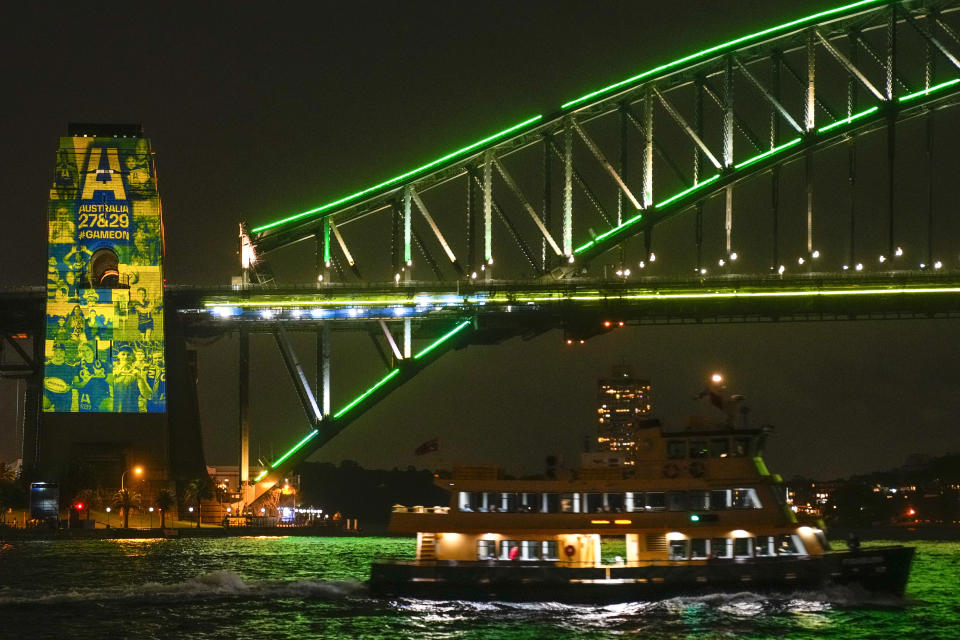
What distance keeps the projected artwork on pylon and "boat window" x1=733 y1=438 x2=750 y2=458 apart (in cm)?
5519

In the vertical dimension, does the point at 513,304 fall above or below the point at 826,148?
below

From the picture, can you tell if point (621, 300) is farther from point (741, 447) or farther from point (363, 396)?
point (741, 447)

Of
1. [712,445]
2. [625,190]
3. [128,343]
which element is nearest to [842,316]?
[625,190]

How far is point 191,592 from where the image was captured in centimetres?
4600

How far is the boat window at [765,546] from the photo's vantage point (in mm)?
40062

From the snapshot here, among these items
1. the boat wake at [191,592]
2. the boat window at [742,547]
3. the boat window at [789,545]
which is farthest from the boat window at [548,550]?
the boat wake at [191,592]

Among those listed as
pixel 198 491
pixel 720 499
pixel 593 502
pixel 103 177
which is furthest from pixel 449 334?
pixel 720 499

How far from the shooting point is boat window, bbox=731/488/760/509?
131 feet

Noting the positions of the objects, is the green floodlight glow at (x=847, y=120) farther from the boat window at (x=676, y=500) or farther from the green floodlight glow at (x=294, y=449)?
the boat window at (x=676, y=500)

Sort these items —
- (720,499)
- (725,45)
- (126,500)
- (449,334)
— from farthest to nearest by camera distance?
(126,500) < (449,334) < (725,45) < (720,499)

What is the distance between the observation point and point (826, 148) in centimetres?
8488

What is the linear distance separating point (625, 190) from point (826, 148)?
11.3 metres

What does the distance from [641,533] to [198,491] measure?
2339 inches

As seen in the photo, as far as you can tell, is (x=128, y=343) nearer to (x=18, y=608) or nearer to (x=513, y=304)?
(x=513, y=304)
